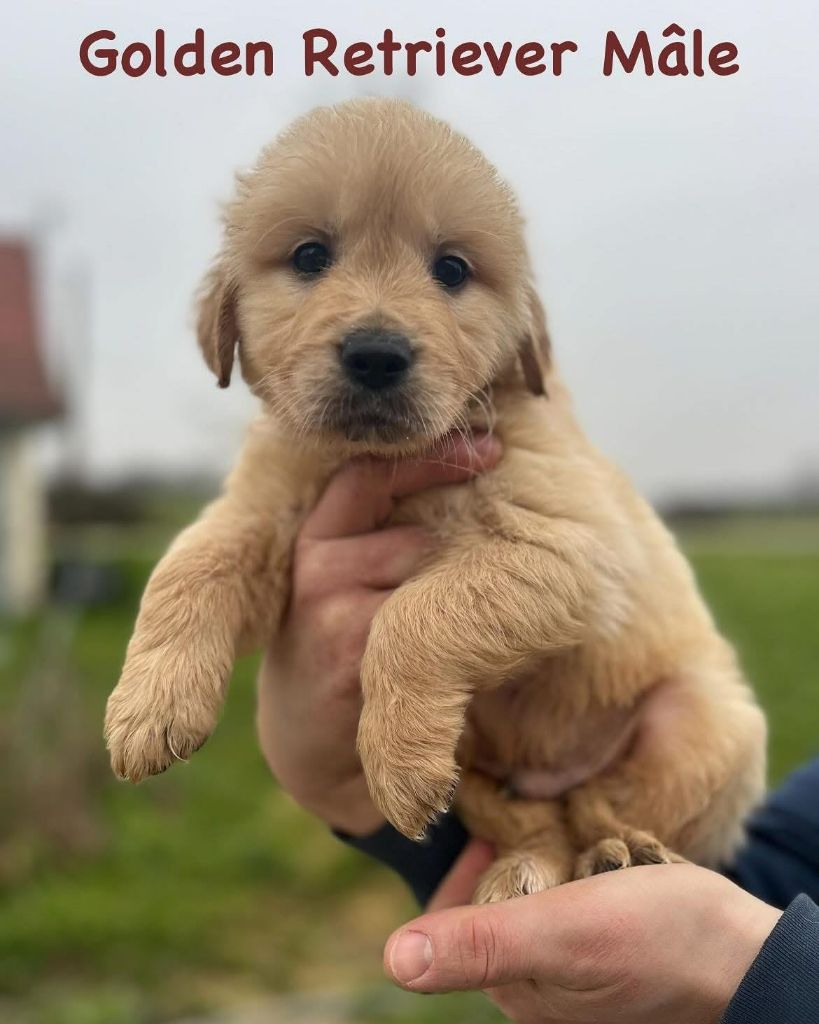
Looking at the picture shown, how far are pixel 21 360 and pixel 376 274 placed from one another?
1397 millimetres

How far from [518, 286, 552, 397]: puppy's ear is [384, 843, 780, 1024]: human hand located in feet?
3.19

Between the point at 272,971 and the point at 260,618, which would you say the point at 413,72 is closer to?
the point at 260,618

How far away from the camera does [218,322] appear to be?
1903 millimetres

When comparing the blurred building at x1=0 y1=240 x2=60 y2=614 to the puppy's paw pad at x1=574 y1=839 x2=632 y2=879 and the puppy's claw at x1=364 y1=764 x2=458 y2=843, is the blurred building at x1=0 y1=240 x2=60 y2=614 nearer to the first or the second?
the puppy's claw at x1=364 y1=764 x2=458 y2=843

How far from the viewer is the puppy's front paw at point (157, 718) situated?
Result: 1.68m

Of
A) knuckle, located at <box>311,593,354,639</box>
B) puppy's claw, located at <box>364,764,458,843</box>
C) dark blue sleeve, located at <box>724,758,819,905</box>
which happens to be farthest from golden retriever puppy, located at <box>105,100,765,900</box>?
dark blue sleeve, located at <box>724,758,819,905</box>

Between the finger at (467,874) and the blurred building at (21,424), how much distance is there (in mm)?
1436

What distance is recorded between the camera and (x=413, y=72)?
1.79 m

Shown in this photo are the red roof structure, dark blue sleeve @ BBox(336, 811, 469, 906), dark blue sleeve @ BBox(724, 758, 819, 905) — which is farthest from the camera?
the red roof structure

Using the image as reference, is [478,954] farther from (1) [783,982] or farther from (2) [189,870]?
(2) [189,870]

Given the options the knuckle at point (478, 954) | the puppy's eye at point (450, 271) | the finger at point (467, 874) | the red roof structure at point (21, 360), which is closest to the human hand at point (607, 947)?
the knuckle at point (478, 954)

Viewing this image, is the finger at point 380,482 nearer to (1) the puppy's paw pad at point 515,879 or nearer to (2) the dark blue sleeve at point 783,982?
(1) the puppy's paw pad at point 515,879

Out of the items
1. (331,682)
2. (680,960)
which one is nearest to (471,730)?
(331,682)

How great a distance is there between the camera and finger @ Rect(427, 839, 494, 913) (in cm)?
213
